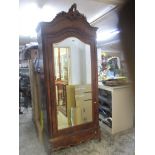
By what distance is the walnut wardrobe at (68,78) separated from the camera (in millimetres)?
1579

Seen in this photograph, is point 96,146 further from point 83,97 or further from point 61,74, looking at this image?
point 61,74

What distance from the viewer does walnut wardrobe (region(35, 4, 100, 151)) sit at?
1.58 meters

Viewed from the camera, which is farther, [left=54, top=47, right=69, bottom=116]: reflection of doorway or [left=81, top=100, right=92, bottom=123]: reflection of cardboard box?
[left=81, top=100, right=92, bottom=123]: reflection of cardboard box

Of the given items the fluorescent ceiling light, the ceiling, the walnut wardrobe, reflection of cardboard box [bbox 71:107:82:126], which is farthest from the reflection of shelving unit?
the fluorescent ceiling light

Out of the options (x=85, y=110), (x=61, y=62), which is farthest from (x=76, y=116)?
(x=61, y=62)

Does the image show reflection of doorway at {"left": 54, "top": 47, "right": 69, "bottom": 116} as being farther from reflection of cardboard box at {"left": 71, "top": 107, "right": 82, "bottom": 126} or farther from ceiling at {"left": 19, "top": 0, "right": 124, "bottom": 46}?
ceiling at {"left": 19, "top": 0, "right": 124, "bottom": 46}

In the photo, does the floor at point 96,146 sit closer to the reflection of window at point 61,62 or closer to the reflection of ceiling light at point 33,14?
the reflection of window at point 61,62

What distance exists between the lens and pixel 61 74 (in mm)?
1671

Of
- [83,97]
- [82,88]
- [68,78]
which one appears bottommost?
[83,97]

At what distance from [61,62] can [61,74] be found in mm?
124

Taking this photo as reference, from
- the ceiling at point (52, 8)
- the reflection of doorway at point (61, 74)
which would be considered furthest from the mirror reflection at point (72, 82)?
the ceiling at point (52, 8)
